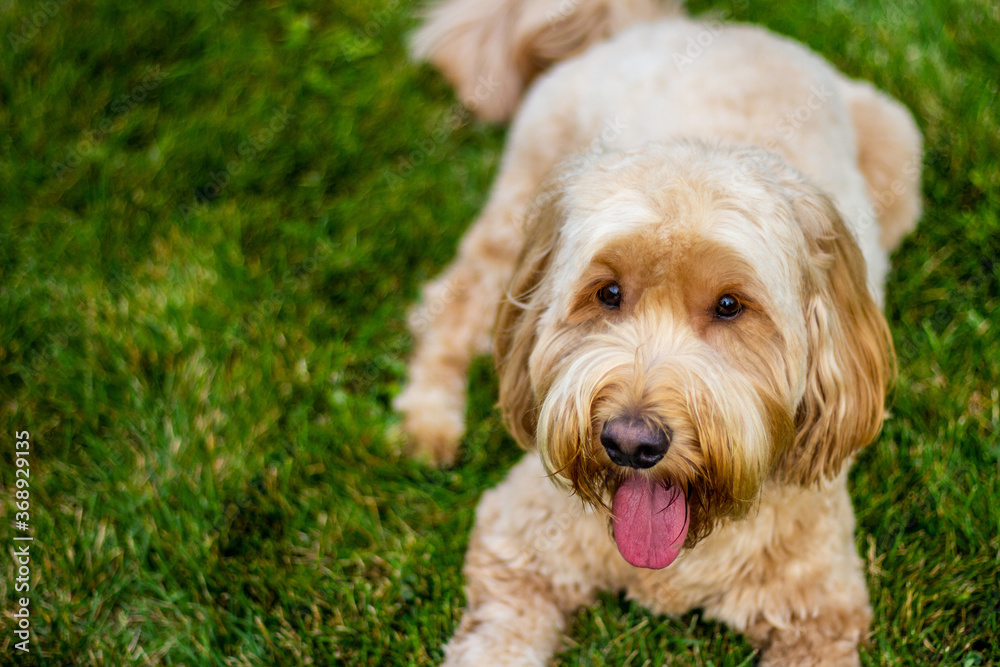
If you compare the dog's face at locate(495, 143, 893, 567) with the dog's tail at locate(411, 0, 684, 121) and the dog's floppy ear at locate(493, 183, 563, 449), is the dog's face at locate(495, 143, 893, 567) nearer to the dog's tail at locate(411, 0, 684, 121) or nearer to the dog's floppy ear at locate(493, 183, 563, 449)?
the dog's floppy ear at locate(493, 183, 563, 449)

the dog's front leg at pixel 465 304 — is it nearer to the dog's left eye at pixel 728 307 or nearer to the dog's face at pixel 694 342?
the dog's face at pixel 694 342

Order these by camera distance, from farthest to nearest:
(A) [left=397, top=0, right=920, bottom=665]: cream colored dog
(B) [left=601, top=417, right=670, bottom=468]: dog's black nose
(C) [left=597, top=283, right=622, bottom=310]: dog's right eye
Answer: (C) [left=597, top=283, right=622, bottom=310]: dog's right eye < (A) [left=397, top=0, right=920, bottom=665]: cream colored dog < (B) [left=601, top=417, right=670, bottom=468]: dog's black nose

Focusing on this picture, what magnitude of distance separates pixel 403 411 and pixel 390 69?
2.21m

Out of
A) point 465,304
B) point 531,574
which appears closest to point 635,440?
point 531,574

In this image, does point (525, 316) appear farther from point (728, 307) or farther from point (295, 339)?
point (295, 339)

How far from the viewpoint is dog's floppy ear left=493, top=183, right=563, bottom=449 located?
8.37 ft

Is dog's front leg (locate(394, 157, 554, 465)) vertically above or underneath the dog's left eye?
underneath

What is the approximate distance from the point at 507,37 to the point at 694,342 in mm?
2750

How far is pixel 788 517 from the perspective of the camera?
2.59 meters

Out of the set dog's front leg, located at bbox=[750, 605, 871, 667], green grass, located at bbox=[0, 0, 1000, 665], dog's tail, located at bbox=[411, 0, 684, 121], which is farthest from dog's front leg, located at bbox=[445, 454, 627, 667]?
dog's tail, located at bbox=[411, 0, 684, 121]

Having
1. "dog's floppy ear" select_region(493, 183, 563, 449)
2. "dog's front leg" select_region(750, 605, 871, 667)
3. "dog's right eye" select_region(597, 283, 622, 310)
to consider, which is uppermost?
"dog's right eye" select_region(597, 283, 622, 310)

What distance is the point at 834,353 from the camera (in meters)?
2.35

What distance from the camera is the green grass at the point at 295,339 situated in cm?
292

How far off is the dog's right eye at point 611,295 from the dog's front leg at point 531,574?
0.61m
